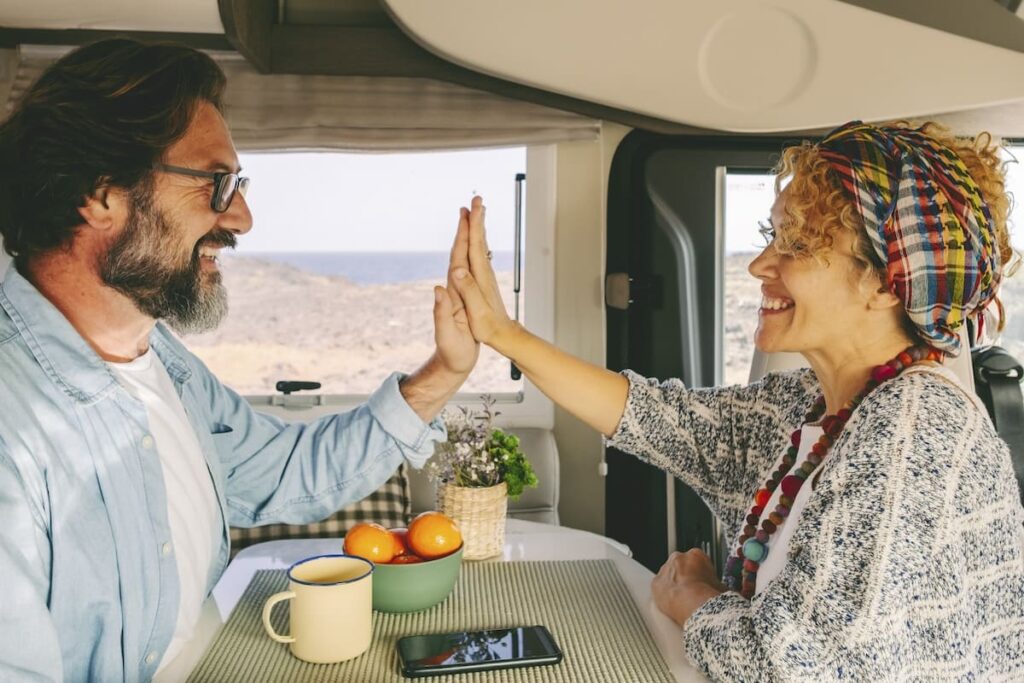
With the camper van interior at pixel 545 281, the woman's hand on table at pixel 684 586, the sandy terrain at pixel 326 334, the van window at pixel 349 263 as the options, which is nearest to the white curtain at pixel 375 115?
the camper van interior at pixel 545 281

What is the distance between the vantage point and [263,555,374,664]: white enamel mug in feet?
3.65

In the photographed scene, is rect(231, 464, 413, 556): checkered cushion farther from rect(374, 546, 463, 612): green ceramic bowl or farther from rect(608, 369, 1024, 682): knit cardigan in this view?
rect(608, 369, 1024, 682): knit cardigan

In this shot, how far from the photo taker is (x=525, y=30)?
2.29 meters

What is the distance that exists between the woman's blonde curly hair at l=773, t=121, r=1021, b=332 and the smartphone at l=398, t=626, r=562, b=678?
0.65 meters

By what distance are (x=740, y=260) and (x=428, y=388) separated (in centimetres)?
155

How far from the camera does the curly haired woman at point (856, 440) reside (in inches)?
40.7

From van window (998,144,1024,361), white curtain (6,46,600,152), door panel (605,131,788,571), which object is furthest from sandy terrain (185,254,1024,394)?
white curtain (6,46,600,152)

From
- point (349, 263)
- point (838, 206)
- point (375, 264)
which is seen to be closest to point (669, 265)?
point (375, 264)

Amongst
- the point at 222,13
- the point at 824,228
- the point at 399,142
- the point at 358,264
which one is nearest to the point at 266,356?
the point at 358,264

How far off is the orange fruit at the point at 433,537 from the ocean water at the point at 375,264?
1.54 metres

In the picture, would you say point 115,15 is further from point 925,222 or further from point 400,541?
point 925,222

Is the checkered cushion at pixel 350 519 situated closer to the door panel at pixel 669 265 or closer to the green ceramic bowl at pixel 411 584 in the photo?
the door panel at pixel 669 265

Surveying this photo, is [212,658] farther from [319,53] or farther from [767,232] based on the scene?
[319,53]

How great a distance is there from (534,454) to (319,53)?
4.33 feet
